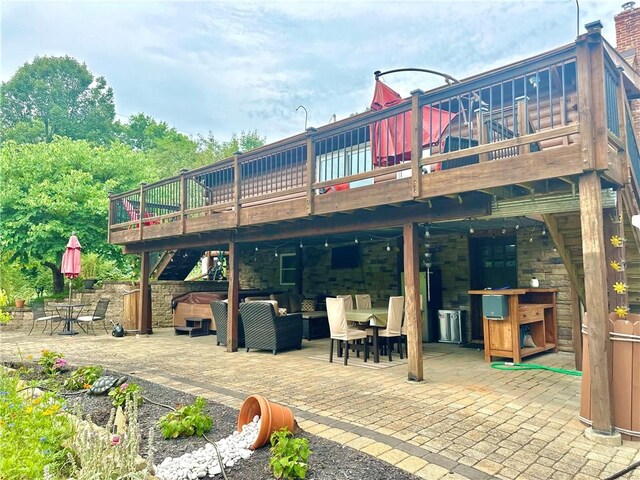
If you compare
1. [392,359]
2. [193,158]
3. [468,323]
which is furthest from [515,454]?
[193,158]

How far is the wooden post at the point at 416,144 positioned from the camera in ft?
15.4

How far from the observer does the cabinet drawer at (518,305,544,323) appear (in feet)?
20.9

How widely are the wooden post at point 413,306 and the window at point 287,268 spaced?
22.3 ft

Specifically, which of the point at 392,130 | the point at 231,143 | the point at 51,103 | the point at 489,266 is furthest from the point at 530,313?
the point at 51,103

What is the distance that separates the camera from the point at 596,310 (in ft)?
11.1

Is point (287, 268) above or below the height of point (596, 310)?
above

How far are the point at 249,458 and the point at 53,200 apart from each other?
469 inches

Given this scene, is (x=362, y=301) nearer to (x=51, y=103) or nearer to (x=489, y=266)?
(x=489, y=266)

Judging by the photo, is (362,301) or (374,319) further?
(362,301)

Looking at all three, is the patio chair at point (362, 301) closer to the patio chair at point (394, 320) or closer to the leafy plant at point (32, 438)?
the patio chair at point (394, 320)

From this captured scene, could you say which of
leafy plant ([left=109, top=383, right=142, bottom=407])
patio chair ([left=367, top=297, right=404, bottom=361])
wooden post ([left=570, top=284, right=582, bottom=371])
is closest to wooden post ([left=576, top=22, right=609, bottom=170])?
wooden post ([left=570, top=284, right=582, bottom=371])

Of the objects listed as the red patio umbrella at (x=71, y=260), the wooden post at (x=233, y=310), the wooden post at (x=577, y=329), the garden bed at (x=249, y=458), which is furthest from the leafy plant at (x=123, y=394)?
the red patio umbrella at (x=71, y=260)

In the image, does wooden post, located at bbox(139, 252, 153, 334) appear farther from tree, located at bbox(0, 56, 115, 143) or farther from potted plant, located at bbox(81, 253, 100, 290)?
tree, located at bbox(0, 56, 115, 143)

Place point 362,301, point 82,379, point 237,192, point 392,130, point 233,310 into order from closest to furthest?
point 82,379
point 392,130
point 237,192
point 233,310
point 362,301
